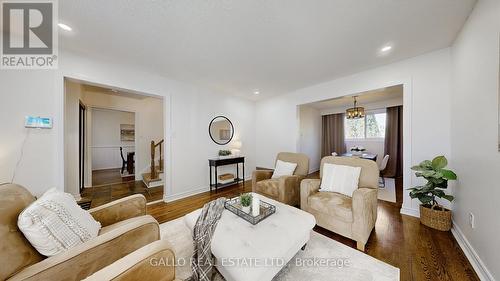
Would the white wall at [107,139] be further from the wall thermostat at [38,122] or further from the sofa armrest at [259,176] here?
the sofa armrest at [259,176]

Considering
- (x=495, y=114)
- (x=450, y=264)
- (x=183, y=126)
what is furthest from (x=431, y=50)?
(x=183, y=126)

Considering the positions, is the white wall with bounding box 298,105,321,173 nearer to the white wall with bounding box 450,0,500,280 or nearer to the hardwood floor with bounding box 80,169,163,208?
the white wall with bounding box 450,0,500,280

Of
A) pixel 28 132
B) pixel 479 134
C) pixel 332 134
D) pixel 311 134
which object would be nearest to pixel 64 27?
pixel 28 132

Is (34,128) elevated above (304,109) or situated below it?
below

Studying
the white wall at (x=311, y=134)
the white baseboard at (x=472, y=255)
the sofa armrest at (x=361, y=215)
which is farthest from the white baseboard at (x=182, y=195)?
the white baseboard at (x=472, y=255)

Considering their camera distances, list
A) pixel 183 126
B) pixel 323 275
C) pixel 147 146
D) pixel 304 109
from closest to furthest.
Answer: pixel 323 275
pixel 183 126
pixel 147 146
pixel 304 109

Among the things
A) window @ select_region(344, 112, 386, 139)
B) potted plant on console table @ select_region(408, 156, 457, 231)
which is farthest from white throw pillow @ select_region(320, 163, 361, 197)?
window @ select_region(344, 112, 386, 139)

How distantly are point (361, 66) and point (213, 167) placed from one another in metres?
3.57

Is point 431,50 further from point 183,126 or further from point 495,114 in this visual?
point 183,126

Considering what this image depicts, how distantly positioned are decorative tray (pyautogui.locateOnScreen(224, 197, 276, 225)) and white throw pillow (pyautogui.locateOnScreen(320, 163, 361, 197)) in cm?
99

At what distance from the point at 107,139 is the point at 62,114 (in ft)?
17.5

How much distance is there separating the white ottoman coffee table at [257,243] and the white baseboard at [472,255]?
137 centimetres

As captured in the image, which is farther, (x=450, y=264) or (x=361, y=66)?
(x=361, y=66)

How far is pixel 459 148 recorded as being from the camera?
6.42 feet
